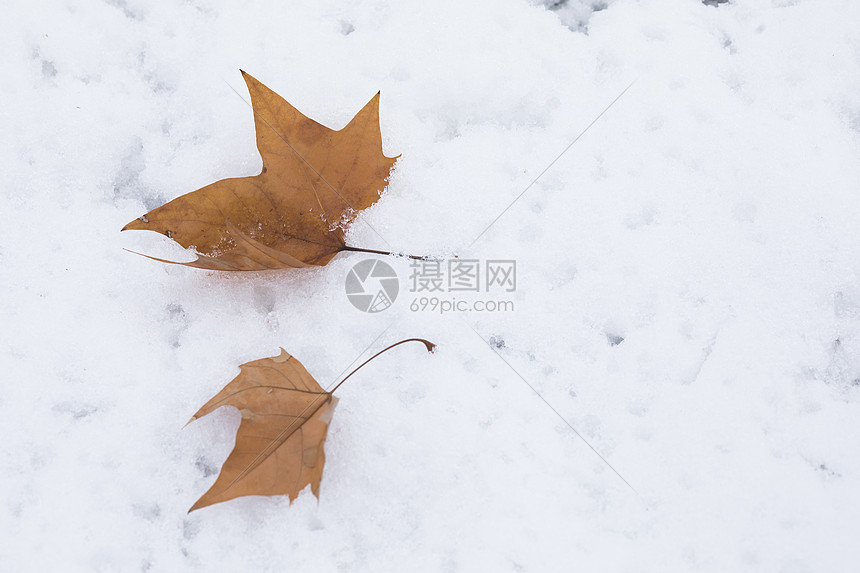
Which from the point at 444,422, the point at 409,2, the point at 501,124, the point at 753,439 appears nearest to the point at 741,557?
the point at 753,439

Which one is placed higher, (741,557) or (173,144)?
(173,144)

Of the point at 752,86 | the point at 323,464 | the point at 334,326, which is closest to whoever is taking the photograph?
the point at 323,464

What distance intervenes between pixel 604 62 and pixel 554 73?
0.31 feet

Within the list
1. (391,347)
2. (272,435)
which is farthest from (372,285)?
(272,435)

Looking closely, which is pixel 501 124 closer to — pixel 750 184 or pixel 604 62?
pixel 604 62

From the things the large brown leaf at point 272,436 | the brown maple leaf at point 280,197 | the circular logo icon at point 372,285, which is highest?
the brown maple leaf at point 280,197

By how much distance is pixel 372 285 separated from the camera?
969mm

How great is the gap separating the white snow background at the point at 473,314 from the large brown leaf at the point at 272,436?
0.19ft

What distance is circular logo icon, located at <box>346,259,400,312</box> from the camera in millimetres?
962

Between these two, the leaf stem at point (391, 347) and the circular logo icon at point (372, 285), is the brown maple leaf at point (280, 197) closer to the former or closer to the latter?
the circular logo icon at point (372, 285)

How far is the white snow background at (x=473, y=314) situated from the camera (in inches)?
34.3

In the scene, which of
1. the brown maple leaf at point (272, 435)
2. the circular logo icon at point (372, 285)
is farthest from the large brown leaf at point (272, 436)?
the circular logo icon at point (372, 285)

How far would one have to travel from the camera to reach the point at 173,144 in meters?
1.04

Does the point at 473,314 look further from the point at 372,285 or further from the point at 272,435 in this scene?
the point at 272,435
